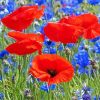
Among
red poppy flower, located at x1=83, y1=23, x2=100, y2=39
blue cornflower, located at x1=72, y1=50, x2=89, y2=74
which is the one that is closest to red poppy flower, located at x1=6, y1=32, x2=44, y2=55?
red poppy flower, located at x1=83, y1=23, x2=100, y2=39

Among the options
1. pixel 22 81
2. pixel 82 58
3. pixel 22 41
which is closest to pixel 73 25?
pixel 22 41

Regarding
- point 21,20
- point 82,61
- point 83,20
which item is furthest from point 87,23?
point 82,61

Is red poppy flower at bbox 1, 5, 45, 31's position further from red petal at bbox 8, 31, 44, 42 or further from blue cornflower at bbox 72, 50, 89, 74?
blue cornflower at bbox 72, 50, 89, 74

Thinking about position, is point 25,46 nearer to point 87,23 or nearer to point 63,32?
point 63,32

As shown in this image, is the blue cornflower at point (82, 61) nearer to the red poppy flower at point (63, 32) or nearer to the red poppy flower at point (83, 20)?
the red poppy flower at point (83, 20)

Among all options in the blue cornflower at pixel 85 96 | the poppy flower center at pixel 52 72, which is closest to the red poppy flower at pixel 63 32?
the poppy flower center at pixel 52 72
